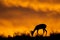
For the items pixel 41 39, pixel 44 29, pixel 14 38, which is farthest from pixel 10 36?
pixel 44 29

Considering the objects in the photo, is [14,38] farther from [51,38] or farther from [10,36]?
[51,38]

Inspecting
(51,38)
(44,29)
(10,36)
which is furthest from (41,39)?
(44,29)

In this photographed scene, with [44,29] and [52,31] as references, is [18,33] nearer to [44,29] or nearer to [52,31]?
[52,31]

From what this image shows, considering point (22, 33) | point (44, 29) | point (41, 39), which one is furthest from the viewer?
point (44, 29)

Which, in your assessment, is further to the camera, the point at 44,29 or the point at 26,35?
the point at 44,29

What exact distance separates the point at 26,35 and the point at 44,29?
1203 centimetres

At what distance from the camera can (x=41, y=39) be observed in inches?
966

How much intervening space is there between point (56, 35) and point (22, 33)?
247cm

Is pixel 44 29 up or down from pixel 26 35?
up

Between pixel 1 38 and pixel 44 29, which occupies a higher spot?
pixel 44 29

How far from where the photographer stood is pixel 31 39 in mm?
24766

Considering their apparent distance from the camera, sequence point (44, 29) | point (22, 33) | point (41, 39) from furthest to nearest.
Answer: point (44, 29) < point (22, 33) < point (41, 39)

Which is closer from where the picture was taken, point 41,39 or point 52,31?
point 41,39

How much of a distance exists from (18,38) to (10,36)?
98cm
